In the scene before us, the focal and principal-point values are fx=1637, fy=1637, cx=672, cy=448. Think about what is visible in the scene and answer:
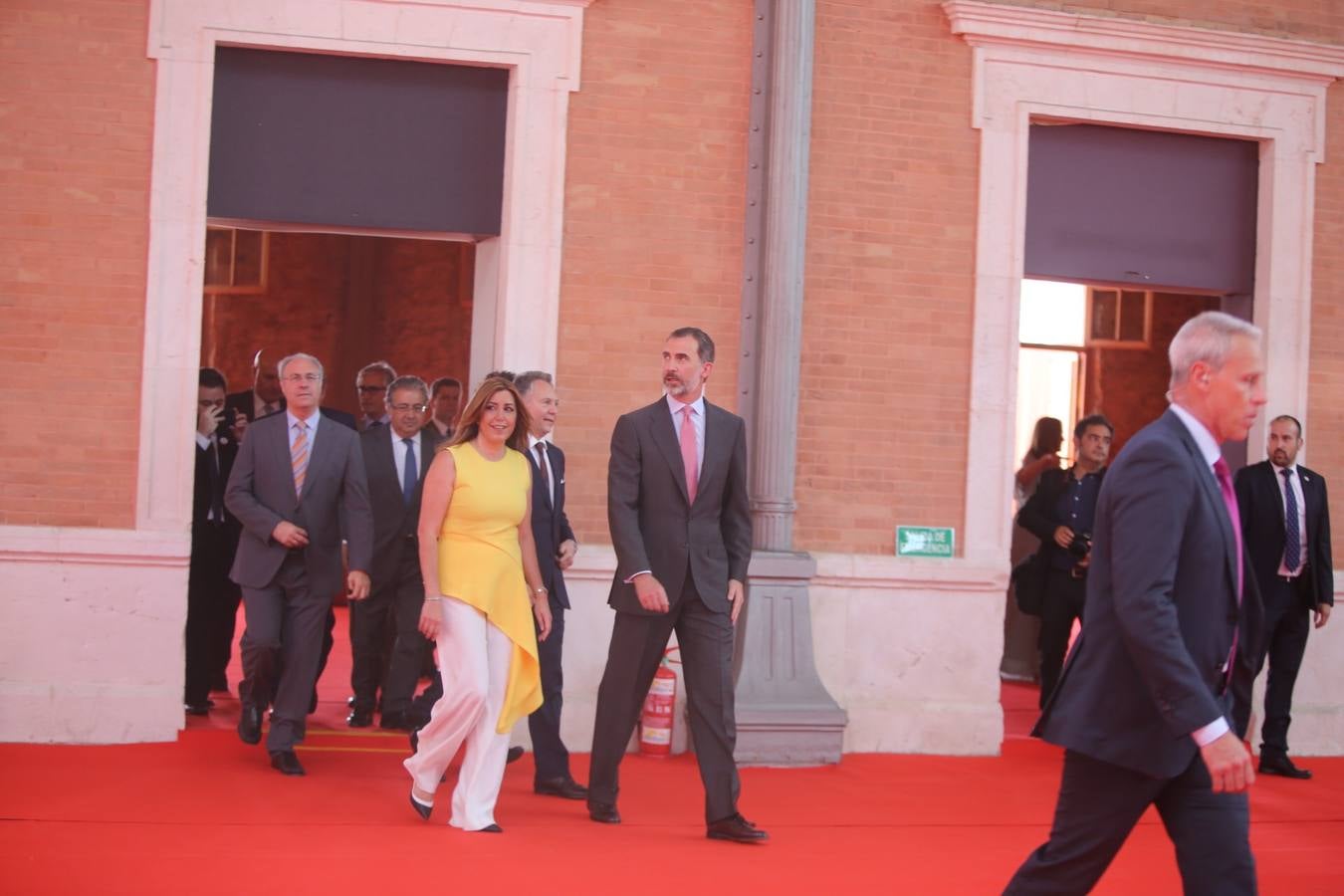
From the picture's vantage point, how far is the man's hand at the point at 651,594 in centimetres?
648

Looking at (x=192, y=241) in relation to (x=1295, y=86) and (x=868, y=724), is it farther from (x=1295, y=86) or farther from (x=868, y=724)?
(x=1295, y=86)

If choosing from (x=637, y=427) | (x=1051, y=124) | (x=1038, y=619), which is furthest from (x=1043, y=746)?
(x=637, y=427)

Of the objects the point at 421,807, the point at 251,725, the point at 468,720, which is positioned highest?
the point at 468,720

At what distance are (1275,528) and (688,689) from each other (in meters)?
4.15

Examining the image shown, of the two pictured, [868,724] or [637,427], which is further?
[868,724]

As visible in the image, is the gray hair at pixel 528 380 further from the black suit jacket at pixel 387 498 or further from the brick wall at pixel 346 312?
the brick wall at pixel 346 312

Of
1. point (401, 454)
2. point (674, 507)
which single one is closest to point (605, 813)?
point (674, 507)

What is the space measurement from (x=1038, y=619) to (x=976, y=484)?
309 cm

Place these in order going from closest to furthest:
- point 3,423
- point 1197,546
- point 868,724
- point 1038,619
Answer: point 1197,546 < point 3,423 < point 868,724 < point 1038,619

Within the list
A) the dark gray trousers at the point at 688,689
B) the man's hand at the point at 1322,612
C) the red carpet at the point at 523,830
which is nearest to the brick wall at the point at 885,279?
the red carpet at the point at 523,830

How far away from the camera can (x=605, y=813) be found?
696 cm

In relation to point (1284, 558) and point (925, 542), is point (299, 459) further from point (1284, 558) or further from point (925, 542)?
point (1284, 558)

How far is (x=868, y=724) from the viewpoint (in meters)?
9.32

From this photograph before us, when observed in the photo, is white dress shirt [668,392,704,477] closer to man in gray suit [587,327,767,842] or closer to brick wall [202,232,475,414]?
man in gray suit [587,327,767,842]
